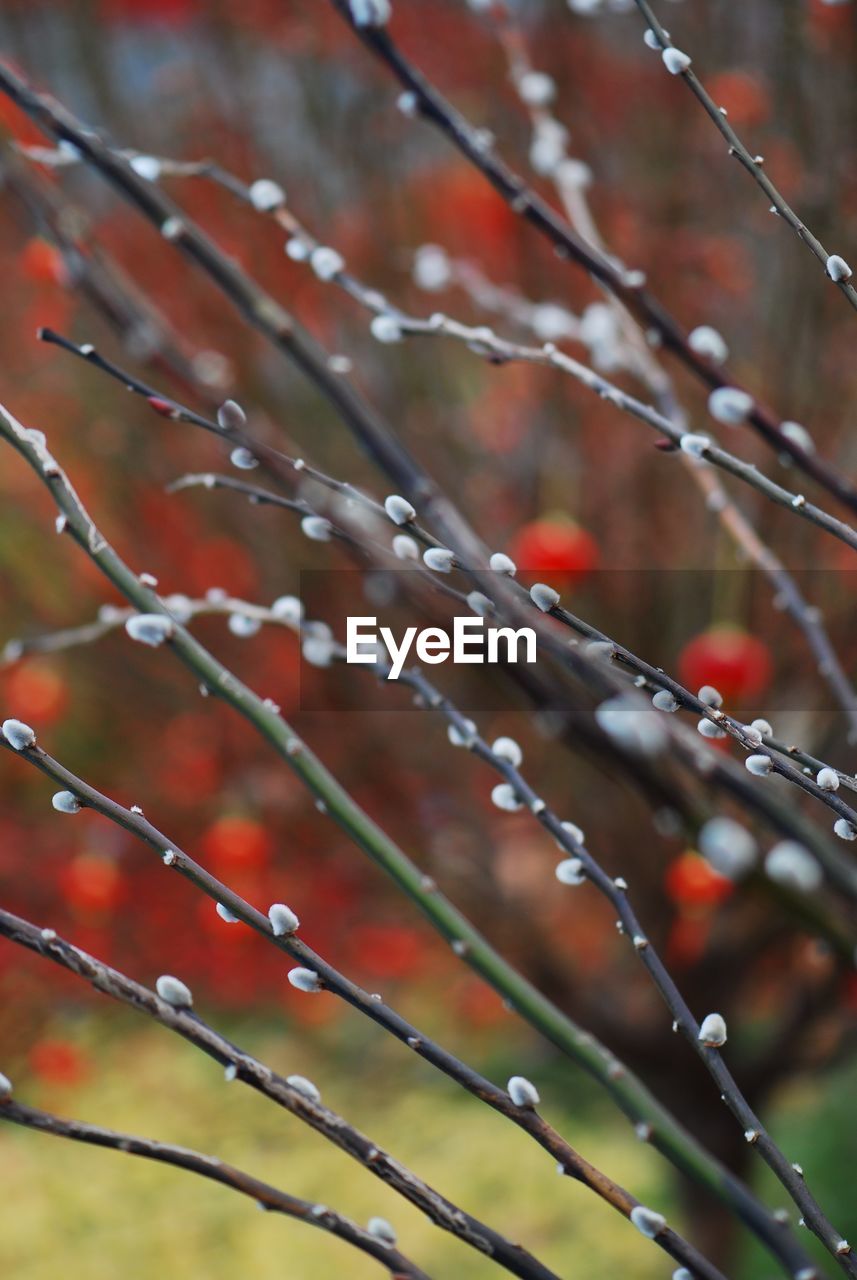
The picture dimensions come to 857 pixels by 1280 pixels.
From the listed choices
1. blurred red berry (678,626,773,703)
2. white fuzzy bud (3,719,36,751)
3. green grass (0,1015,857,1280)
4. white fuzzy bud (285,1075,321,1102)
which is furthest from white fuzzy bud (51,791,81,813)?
green grass (0,1015,857,1280)

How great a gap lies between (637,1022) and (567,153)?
169cm

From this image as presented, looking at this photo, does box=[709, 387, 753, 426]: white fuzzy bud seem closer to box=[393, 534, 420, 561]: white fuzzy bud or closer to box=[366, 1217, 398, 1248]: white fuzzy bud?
box=[393, 534, 420, 561]: white fuzzy bud

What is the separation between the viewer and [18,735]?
0.46m

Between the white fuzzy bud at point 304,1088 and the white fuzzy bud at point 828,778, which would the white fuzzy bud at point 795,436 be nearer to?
the white fuzzy bud at point 828,778

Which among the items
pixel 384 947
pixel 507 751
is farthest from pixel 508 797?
pixel 384 947

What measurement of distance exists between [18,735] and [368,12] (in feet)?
1.47

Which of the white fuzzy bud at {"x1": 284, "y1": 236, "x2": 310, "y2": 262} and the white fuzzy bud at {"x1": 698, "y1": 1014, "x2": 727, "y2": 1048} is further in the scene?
the white fuzzy bud at {"x1": 284, "y1": 236, "x2": 310, "y2": 262}

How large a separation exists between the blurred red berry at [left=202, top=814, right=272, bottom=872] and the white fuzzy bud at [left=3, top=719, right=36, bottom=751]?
6.49 ft

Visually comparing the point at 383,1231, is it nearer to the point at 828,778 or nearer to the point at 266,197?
the point at 828,778

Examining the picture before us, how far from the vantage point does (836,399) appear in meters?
2.09

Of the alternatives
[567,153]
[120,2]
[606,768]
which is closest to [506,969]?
[606,768]

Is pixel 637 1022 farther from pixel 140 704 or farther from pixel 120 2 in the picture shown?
pixel 120 2

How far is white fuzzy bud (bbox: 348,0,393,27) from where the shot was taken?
0.64 metres

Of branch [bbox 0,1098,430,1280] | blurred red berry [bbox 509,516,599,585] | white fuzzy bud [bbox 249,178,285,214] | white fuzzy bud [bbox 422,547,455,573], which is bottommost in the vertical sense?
branch [bbox 0,1098,430,1280]
